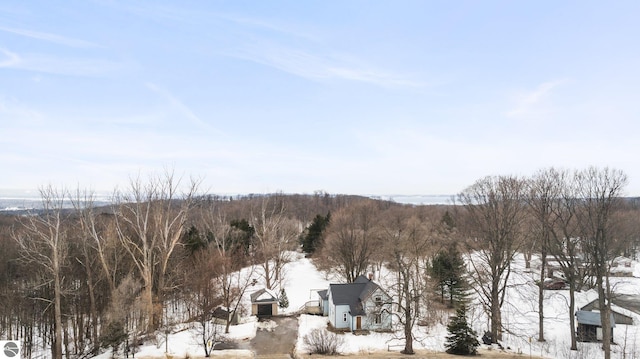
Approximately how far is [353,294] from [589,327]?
15.3 metres

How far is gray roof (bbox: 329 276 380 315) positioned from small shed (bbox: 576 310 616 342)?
13.0 meters

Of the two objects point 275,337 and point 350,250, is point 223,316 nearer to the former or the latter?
point 275,337

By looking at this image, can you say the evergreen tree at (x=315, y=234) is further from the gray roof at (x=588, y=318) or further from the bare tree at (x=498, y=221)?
the gray roof at (x=588, y=318)

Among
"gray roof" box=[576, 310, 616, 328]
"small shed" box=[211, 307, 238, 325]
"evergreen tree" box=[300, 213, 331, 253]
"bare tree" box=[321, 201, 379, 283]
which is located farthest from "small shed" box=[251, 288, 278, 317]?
"evergreen tree" box=[300, 213, 331, 253]

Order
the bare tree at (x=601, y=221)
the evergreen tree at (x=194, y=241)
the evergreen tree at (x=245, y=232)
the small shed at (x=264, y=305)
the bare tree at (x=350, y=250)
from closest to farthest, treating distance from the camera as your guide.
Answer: the bare tree at (x=601, y=221), the small shed at (x=264, y=305), the bare tree at (x=350, y=250), the evergreen tree at (x=194, y=241), the evergreen tree at (x=245, y=232)

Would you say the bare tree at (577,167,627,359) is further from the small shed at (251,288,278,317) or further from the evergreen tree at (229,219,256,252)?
the evergreen tree at (229,219,256,252)

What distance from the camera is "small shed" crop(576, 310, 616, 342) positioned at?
896 inches

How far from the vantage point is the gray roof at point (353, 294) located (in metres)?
26.5

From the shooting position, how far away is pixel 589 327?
23.1m

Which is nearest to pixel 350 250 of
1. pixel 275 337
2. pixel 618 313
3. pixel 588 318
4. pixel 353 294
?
pixel 353 294

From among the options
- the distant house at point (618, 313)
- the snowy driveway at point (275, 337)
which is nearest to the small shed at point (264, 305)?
the snowy driveway at point (275, 337)

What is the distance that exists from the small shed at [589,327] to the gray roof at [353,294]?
13.0m

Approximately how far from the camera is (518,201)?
22453mm

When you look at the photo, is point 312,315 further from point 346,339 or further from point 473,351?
point 473,351
